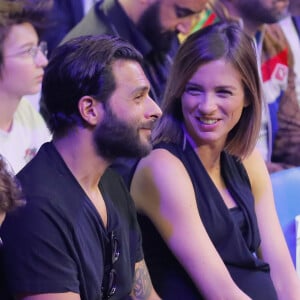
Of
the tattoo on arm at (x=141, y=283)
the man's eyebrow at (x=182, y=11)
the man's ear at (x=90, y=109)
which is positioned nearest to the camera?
the man's ear at (x=90, y=109)

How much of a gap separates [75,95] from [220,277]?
446 mm

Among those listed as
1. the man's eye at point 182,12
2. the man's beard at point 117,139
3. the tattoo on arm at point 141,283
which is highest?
the man's beard at point 117,139

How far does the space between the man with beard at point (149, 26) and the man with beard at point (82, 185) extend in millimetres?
590

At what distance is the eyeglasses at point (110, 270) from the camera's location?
1129 mm

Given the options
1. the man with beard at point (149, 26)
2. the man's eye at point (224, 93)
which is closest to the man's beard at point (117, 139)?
the man's eye at point (224, 93)

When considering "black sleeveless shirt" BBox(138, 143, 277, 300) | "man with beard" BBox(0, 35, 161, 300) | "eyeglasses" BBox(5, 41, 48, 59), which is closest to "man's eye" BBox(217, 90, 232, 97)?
"black sleeveless shirt" BBox(138, 143, 277, 300)

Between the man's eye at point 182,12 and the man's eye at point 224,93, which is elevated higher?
the man's eye at point 182,12

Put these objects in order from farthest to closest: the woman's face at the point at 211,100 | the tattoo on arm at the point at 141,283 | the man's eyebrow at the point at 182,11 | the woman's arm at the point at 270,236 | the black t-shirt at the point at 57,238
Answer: the man's eyebrow at the point at 182,11 < the woman's arm at the point at 270,236 < the woman's face at the point at 211,100 < the tattoo on arm at the point at 141,283 < the black t-shirt at the point at 57,238

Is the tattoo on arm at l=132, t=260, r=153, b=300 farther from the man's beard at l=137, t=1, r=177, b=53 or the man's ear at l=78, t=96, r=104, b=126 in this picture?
the man's beard at l=137, t=1, r=177, b=53

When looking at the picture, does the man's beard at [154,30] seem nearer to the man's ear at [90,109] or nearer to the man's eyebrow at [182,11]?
the man's eyebrow at [182,11]

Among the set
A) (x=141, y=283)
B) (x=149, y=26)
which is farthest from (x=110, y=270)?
(x=149, y=26)

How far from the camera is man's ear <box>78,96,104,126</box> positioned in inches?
43.5

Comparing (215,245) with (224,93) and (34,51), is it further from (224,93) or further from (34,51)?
(34,51)

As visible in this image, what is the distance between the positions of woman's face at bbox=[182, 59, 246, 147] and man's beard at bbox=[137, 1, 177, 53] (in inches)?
19.9
